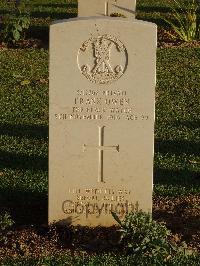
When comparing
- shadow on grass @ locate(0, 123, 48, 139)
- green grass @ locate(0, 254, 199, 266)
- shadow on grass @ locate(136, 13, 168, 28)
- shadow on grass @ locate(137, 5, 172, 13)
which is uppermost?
shadow on grass @ locate(137, 5, 172, 13)

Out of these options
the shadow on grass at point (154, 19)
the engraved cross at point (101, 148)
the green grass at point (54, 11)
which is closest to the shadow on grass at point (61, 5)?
the green grass at point (54, 11)

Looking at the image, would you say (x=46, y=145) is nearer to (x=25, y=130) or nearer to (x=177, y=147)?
(x=25, y=130)

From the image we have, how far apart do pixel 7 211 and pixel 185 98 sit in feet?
14.0

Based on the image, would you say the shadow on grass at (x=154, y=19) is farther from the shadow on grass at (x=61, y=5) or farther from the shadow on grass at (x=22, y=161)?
the shadow on grass at (x=22, y=161)

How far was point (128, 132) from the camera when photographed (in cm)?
530

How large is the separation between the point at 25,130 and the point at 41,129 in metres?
0.19

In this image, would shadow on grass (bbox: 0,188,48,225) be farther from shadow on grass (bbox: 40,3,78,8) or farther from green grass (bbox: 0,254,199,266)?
shadow on grass (bbox: 40,3,78,8)

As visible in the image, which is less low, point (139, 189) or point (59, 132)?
point (59, 132)

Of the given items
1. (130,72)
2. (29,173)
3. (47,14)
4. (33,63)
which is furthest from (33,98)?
(47,14)

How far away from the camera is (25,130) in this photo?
8242 millimetres

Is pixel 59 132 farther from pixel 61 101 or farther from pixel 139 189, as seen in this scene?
pixel 139 189

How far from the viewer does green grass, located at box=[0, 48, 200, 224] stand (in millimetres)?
6410

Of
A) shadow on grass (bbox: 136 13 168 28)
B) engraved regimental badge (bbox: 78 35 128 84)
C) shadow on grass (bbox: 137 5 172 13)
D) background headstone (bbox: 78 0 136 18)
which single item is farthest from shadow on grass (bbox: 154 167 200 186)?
shadow on grass (bbox: 137 5 172 13)

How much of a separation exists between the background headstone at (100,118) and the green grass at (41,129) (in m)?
0.49
